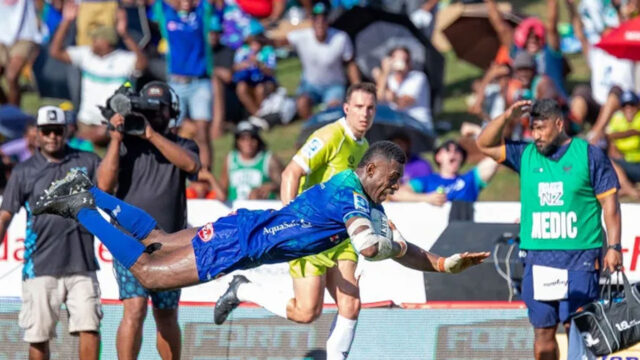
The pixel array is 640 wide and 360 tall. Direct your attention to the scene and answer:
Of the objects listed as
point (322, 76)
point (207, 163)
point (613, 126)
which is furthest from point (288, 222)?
point (322, 76)

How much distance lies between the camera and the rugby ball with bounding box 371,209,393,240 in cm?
695

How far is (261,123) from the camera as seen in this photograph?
54.3 ft

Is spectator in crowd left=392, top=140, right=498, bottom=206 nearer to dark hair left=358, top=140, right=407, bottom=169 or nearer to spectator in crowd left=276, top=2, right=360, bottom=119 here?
dark hair left=358, top=140, right=407, bottom=169

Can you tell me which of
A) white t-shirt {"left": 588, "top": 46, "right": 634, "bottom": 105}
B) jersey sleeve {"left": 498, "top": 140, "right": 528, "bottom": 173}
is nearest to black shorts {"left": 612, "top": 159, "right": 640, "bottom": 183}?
white t-shirt {"left": 588, "top": 46, "right": 634, "bottom": 105}

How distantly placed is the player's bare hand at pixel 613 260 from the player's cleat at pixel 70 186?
12.6 ft

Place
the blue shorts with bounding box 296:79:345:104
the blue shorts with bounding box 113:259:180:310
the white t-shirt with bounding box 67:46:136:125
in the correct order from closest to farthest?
the blue shorts with bounding box 113:259:180:310
the white t-shirt with bounding box 67:46:136:125
the blue shorts with bounding box 296:79:345:104

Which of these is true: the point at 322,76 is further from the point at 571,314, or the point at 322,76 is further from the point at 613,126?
the point at 571,314

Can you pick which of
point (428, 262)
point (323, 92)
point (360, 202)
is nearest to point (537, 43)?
point (323, 92)

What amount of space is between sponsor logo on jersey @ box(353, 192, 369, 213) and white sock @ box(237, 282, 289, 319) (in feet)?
5.00

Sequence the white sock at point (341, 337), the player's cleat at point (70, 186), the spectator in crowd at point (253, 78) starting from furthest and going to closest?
Answer: the spectator in crowd at point (253, 78)
the white sock at point (341, 337)
the player's cleat at point (70, 186)

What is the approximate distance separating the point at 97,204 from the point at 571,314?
366 cm

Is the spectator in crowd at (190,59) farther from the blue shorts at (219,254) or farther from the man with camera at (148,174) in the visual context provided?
the blue shorts at (219,254)

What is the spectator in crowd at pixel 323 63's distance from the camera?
15945 mm

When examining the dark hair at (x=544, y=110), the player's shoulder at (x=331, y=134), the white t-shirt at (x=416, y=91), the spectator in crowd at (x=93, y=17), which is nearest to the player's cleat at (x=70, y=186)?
the player's shoulder at (x=331, y=134)
